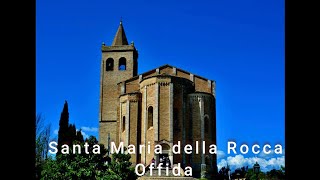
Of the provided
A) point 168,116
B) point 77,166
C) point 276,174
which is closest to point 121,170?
point 77,166

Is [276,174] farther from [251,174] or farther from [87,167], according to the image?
[87,167]

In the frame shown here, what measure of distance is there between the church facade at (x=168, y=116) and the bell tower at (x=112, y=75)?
2.64 m

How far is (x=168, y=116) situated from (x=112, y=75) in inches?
521

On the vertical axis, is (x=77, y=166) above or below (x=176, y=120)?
below

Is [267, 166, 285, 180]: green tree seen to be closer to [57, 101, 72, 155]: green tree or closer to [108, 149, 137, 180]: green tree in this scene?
[108, 149, 137, 180]: green tree

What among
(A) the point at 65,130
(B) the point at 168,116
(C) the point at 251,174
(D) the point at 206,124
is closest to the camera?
(C) the point at 251,174

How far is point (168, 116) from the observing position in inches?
1676

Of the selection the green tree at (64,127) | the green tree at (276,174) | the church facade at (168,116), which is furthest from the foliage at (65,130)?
the green tree at (276,174)

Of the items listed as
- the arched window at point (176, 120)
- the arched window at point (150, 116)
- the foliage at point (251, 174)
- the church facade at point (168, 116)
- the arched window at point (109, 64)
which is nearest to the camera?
the foliage at point (251, 174)

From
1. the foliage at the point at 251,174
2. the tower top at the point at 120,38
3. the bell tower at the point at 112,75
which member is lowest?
the foliage at the point at 251,174

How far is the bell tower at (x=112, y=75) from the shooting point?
171ft

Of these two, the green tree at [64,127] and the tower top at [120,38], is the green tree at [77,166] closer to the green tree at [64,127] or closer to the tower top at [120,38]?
the green tree at [64,127]

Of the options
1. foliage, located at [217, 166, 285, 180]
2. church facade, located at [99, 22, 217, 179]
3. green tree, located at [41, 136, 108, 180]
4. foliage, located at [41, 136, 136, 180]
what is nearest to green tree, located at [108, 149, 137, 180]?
foliage, located at [41, 136, 136, 180]
